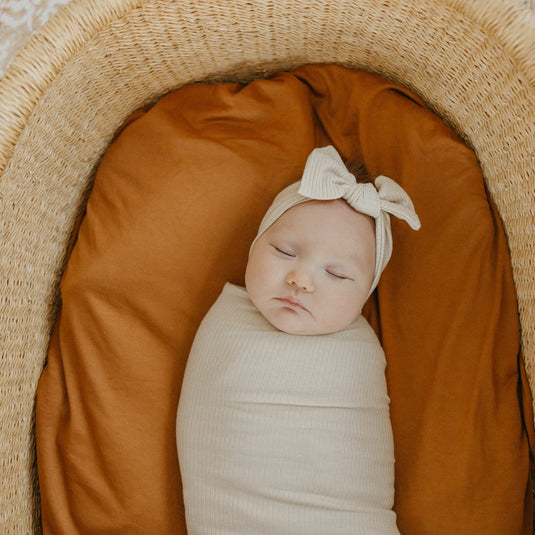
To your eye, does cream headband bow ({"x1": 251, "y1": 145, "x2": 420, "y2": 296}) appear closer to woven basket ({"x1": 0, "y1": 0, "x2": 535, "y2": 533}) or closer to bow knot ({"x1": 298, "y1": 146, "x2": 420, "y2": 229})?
bow knot ({"x1": 298, "y1": 146, "x2": 420, "y2": 229})

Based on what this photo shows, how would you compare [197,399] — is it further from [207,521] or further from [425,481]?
[425,481]

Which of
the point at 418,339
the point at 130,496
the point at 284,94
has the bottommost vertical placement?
the point at 130,496

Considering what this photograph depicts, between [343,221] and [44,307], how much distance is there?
64 centimetres

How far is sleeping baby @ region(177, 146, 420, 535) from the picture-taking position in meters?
1.05

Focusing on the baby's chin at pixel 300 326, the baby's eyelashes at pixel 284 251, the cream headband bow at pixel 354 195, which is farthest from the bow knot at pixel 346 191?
the baby's chin at pixel 300 326

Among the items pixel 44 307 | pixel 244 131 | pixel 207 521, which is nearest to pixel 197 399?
pixel 207 521

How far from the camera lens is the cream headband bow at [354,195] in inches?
43.5

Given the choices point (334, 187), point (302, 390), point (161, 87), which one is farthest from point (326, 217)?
point (161, 87)

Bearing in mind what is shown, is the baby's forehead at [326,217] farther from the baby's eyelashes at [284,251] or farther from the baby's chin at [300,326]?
the baby's chin at [300,326]

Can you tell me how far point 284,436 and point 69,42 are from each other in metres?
0.78

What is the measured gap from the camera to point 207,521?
1076 millimetres

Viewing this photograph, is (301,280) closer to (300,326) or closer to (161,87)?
(300,326)

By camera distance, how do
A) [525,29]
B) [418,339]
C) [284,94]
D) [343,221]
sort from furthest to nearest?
1. [284,94]
2. [418,339]
3. [343,221]
4. [525,29]

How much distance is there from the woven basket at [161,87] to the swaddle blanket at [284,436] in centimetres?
32
